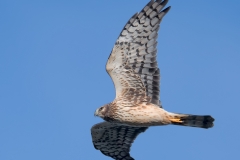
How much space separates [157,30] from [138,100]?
5.72 ft

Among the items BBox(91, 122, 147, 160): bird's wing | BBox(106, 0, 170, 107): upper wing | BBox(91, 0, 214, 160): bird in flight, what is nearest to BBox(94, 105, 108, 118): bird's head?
BBox(91, 0, 214, 160): bird in flight

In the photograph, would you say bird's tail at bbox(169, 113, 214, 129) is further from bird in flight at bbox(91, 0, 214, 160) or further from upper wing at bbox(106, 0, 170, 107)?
upper wing at bbox(106, 0, 170, 107)

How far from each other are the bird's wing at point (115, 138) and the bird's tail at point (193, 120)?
5.83 ft

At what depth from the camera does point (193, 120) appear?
47.0 feet

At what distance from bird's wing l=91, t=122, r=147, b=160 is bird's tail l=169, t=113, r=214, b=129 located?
5.83 ft

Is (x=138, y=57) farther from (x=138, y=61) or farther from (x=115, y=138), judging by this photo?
(x=115, y=138)

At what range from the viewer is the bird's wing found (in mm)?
16016

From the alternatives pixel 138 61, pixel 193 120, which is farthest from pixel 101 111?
pixel 193 120

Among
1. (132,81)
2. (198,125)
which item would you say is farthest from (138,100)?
(198,125)

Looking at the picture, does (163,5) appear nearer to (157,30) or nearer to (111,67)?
(157,30)

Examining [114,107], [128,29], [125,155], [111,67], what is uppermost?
[128,29]

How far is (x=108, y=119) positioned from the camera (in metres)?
14.4

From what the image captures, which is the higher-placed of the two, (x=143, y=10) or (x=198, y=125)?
(x=143, y=10)

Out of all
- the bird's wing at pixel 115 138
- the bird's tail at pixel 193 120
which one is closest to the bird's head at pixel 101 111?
the bird's wing at pixel 115 138
